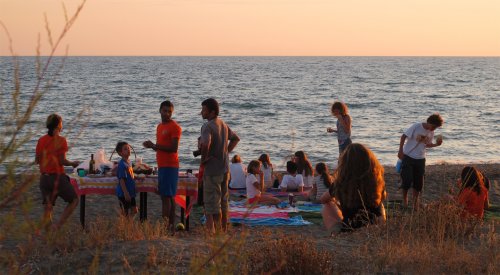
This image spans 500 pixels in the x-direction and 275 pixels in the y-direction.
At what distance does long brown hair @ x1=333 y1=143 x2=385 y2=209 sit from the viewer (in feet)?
25.2

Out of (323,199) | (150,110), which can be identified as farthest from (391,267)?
(150,110)

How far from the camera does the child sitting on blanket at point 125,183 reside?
9.57m

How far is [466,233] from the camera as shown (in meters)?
8.45

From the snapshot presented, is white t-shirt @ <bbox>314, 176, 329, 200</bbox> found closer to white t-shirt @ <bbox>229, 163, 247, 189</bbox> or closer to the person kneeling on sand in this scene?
white t-shirt @ <bbox>229, 163, 247, 189</bbox>

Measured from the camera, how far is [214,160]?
29.6 feet

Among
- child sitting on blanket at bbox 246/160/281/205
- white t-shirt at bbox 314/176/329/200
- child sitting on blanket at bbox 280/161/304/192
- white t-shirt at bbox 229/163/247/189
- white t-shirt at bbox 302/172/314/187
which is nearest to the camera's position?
child sitting on blanket at bbox 246/160/281/205

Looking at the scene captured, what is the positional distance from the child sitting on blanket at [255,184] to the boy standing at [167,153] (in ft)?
6.77

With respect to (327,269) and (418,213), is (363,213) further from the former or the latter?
(327,269)

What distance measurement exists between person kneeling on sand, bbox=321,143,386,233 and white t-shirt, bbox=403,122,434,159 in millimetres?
3475

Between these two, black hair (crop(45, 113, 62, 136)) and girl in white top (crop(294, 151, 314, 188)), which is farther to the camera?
girl in white top (crop(294, 151, 314, 188))

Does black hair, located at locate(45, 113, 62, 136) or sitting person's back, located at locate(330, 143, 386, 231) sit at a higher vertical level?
black hair, located at locate(45, 113, 62, 136)

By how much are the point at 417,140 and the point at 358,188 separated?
12.6 feet

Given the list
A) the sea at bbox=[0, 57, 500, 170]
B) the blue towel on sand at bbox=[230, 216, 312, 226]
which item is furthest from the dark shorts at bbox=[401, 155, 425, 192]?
the sea at bbox=[0, 57, 500, 170]

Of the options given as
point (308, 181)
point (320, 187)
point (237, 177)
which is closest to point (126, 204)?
point (320, 187)
